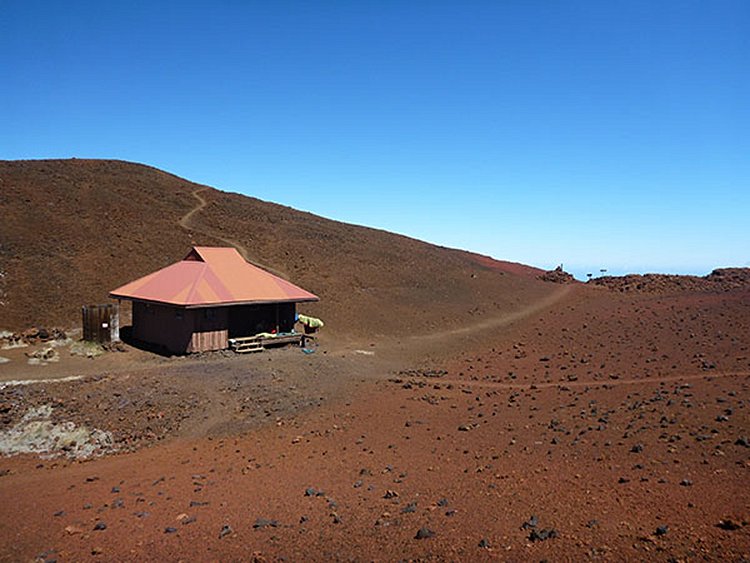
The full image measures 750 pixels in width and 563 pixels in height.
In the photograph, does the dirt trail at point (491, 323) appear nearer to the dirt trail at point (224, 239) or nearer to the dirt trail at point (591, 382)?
the dirt trail at point (591, 382)

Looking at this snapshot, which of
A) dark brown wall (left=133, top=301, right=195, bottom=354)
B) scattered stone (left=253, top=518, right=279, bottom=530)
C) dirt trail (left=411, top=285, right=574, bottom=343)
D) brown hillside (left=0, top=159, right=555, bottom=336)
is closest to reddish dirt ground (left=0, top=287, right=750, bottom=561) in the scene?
scattered stone (left=253, top=518, right=279, bottom=530)

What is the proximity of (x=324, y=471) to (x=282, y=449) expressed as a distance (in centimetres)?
207

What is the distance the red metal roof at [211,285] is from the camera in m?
23.4

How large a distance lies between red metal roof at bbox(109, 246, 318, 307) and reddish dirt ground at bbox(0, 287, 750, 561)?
12.4 feet

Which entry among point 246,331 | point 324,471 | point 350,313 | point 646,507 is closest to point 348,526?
point 324,471

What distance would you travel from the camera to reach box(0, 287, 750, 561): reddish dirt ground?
7516 mm

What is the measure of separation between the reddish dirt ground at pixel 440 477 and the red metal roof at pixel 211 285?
3780 millimetres

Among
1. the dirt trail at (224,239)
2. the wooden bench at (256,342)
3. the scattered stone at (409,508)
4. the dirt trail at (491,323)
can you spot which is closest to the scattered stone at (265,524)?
the scattered stone at (409,508)

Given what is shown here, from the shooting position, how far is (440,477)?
10547 mm

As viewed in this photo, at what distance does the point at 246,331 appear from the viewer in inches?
1000

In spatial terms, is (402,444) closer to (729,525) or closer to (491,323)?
(729,525)

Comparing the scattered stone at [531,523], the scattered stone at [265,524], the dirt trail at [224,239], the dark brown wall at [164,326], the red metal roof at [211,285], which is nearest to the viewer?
the scattered stone at [531,523]

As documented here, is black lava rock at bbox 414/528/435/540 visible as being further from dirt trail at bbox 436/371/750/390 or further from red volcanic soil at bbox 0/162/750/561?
dirt trail at bbox 436/371/750/390

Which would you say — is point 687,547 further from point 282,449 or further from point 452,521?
point 282,449
